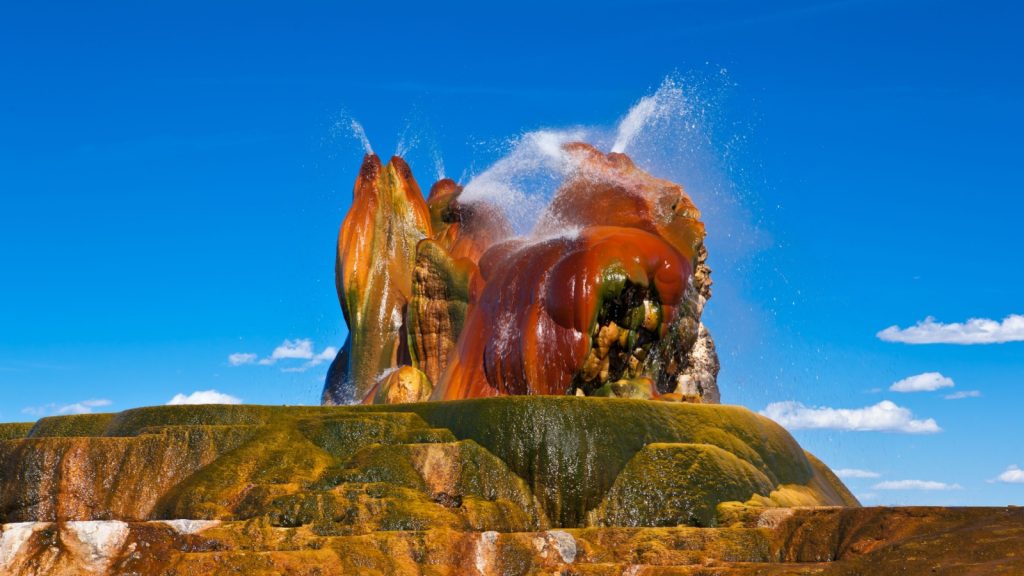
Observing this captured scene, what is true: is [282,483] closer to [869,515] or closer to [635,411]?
[635,411]

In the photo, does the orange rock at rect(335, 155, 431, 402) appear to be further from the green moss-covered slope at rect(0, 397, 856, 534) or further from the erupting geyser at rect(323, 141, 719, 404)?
the green moss-covered slope at rect(0, 397, 856, 534)

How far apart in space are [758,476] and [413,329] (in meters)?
11.0

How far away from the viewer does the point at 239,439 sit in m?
17.3

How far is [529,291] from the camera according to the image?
77.5 ft

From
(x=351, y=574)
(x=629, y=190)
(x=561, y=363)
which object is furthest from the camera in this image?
(x=629, y=190)

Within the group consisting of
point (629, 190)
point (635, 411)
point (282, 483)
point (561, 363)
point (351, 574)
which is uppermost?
point (629, 190)

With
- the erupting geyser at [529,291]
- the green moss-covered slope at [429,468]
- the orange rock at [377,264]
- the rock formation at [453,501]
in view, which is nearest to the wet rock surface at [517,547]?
the rock formation at [453,501]

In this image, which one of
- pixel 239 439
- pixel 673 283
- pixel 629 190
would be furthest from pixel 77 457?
pixel 629 190

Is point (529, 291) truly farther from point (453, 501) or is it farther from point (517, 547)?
point (517, 547)

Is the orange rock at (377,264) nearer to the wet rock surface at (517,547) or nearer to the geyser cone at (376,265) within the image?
the geyser cone at (376,265)

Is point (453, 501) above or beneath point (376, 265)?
beneath

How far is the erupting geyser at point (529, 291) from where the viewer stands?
22.8 metres

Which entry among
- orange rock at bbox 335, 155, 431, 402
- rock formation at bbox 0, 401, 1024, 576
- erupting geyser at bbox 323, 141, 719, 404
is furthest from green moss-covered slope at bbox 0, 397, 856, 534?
orange rock at bbox 335, 155, 431, 402

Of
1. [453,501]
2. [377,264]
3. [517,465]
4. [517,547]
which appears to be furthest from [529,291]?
[517,547]
